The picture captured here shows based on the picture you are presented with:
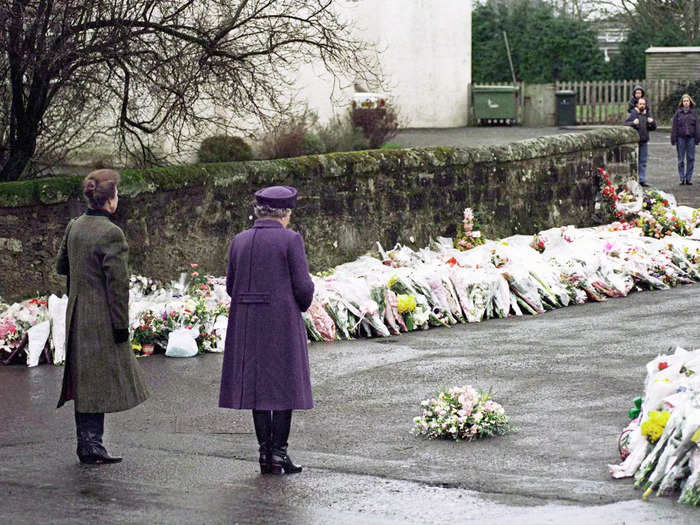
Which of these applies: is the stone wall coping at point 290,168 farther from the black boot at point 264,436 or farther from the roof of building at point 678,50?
the roof of building at point 678,50

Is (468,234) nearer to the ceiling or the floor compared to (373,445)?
nearer to the ceiling

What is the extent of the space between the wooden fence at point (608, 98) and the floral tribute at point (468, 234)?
19.6m

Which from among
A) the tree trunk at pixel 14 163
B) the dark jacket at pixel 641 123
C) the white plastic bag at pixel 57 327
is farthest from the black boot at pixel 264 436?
the dark jacket at pixel 641 123

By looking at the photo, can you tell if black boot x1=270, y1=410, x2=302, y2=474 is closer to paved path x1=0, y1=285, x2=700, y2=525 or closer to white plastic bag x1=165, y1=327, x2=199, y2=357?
paved path x1=0, y1=285, x2=700, y2=525

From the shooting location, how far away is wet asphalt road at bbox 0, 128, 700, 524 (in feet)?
19.2

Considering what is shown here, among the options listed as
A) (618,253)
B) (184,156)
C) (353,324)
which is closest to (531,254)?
(618,253)

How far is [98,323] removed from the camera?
7.05 metres

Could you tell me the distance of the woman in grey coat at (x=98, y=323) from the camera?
7.00 meters

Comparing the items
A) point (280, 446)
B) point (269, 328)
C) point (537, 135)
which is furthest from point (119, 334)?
point (537, 135)

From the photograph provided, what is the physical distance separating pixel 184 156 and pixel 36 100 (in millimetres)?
5912

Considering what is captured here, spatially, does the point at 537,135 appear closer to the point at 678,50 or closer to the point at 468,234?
the point at 678,50

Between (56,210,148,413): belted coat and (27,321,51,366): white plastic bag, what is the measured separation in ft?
10.5

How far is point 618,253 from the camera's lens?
1426 cm

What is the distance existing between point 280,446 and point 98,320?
1301mm
